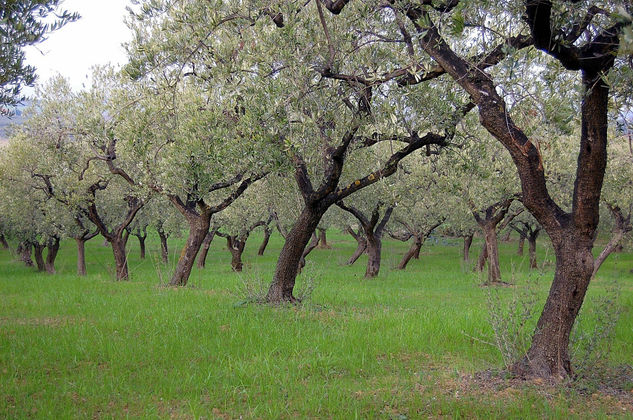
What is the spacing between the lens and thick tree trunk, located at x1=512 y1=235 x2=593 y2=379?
649 cm

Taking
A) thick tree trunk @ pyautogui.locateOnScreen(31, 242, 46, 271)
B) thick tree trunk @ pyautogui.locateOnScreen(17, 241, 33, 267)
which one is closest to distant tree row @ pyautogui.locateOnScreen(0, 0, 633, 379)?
thick tree trunk @ pyautogui.locateOnScreen(31, 242, 46, 271)

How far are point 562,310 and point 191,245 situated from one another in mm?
13717

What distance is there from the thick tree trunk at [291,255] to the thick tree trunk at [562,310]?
6450 mm

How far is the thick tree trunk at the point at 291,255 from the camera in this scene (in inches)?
486

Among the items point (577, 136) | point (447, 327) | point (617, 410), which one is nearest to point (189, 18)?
point (447, 327)

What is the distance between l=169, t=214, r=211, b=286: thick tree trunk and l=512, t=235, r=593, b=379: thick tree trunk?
12.8 m

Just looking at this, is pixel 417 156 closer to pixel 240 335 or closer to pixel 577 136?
pixel 577 136

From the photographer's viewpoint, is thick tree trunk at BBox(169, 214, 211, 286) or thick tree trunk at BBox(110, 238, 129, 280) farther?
thick tree trunk at BBox(110, 238, 129, 280)

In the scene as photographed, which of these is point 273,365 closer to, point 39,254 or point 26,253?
point 39,254

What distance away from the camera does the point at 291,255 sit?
12.4m

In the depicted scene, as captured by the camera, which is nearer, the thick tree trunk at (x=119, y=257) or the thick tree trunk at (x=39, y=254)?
the thick tree trunk at (x=119, y=257)

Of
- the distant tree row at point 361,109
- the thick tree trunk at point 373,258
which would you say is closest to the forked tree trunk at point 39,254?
the distant tree row at point 361,109

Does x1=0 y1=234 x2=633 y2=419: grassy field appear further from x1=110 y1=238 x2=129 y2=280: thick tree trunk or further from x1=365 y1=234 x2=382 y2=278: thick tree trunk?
x1=365 y1=234 x2=382 y2=278: thick tree trunk

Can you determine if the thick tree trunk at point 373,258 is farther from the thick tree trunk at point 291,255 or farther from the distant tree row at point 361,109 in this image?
the thick tree trunk at point 291,255
